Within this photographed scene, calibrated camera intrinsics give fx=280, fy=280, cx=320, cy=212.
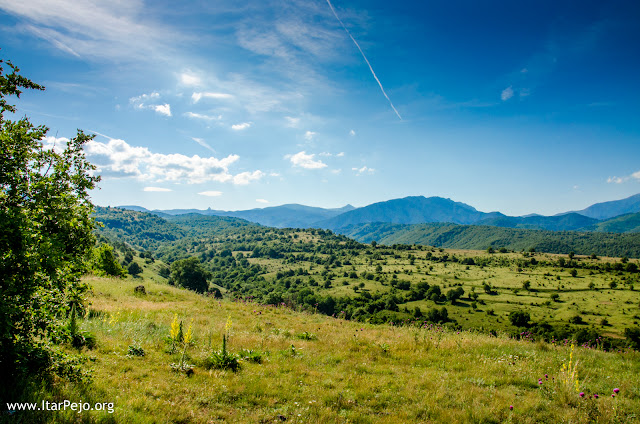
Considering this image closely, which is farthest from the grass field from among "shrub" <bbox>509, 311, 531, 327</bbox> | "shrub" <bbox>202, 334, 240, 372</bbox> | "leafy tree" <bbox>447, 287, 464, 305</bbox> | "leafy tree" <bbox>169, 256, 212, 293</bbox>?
"shrub" <bbox>202, 334, 240, 372</bbox>

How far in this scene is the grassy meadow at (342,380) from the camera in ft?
19.7

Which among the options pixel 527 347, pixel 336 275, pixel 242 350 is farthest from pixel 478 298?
pixel 242 350

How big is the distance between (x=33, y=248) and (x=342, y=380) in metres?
7.83

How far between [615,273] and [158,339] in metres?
206

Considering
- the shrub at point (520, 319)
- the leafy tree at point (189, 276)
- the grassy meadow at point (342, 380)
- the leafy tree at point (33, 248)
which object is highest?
the leafy tree at point (33, 248)

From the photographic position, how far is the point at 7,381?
16.2 ft

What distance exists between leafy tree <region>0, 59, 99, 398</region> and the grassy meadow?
88 centimetres

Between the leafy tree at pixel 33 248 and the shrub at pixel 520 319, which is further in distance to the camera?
the shrub at pixel 520 319

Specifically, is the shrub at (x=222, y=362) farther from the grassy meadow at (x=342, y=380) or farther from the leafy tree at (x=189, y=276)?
the leafy tree at (x=189, y=276)

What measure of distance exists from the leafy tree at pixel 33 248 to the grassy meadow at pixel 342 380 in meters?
0.88

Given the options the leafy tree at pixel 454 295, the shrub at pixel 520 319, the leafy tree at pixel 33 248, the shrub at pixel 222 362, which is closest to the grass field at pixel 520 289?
the leafy tree at pixel 454 295

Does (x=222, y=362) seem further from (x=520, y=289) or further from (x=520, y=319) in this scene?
(x=520, y=289)

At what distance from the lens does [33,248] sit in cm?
504

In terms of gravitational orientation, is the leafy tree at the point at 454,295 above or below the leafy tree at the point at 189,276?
below
